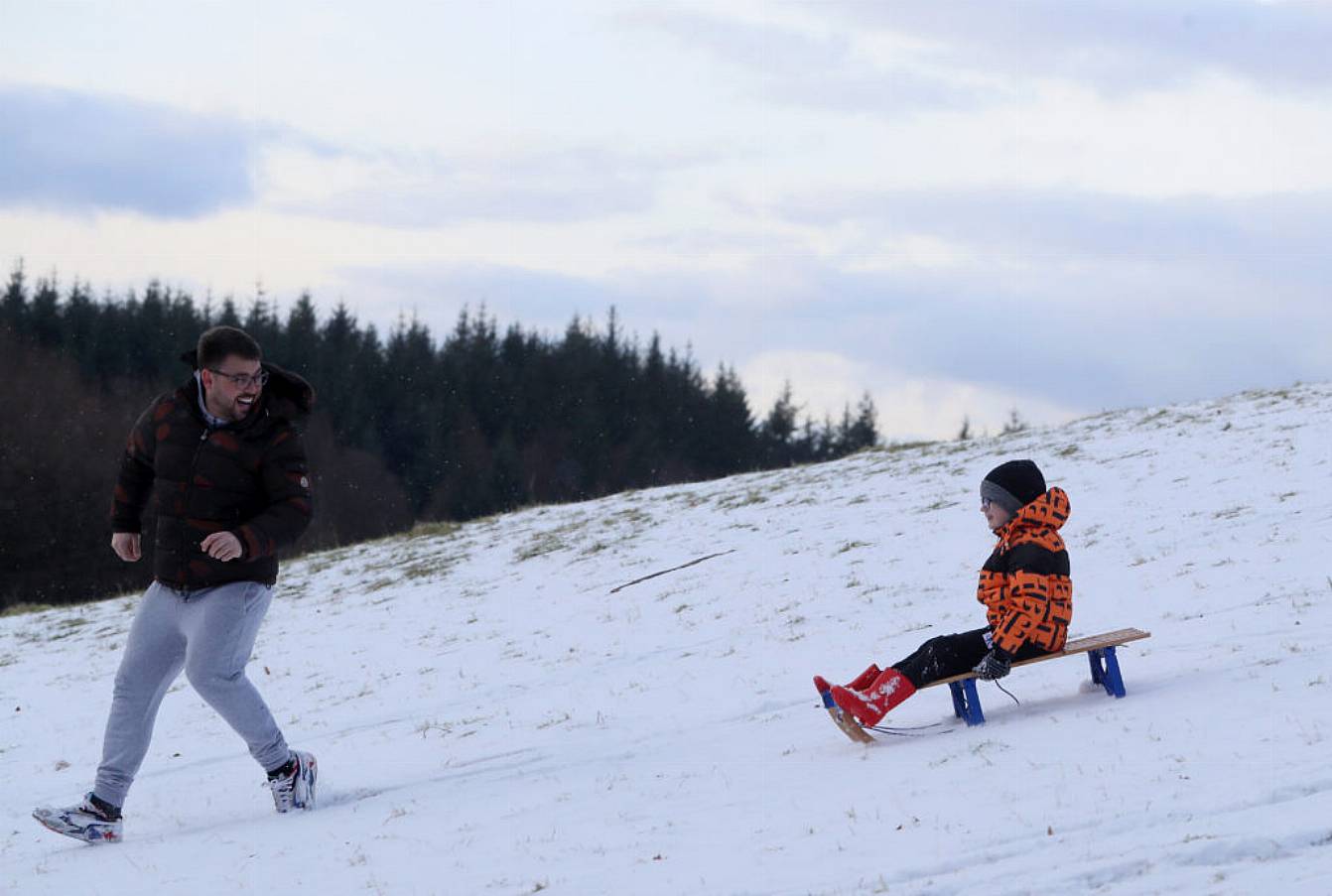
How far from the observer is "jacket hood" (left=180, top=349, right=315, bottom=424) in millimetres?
6051

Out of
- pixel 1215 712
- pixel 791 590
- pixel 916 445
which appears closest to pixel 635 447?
pixel 916 445

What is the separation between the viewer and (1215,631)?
7613 millimetres

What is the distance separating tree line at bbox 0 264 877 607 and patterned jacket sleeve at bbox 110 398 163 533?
140 ft

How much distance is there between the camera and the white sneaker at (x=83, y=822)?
6.02 m

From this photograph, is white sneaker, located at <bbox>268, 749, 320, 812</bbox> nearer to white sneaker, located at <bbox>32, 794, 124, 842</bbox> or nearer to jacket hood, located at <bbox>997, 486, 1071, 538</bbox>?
white sneaker, located at <bbox>32, 794, 124, 842</bbox>

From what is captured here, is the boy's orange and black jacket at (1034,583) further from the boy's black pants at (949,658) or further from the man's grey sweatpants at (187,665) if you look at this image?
the man's grey sweatpants at (187,665)

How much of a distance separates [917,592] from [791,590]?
143 centimetres

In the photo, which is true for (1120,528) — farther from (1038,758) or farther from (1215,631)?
(1038,758)

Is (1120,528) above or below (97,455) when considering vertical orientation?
below

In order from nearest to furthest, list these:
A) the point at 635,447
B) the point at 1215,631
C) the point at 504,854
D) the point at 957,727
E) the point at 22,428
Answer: the point at 504,854, the point at 957,727, the point at 1215,631, the point at 22,428, the point at 635,447

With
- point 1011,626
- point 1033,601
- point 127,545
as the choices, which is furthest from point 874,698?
point 127,545

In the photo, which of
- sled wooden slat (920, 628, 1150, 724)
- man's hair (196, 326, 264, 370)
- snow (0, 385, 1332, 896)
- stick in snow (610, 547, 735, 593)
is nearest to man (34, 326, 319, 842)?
man's hair (196, 326, 264, 370)

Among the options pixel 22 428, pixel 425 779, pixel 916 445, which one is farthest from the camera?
pixel 22 428

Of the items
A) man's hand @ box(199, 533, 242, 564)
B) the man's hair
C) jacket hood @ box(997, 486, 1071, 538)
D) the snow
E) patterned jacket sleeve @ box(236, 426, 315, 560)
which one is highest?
the man's hair
